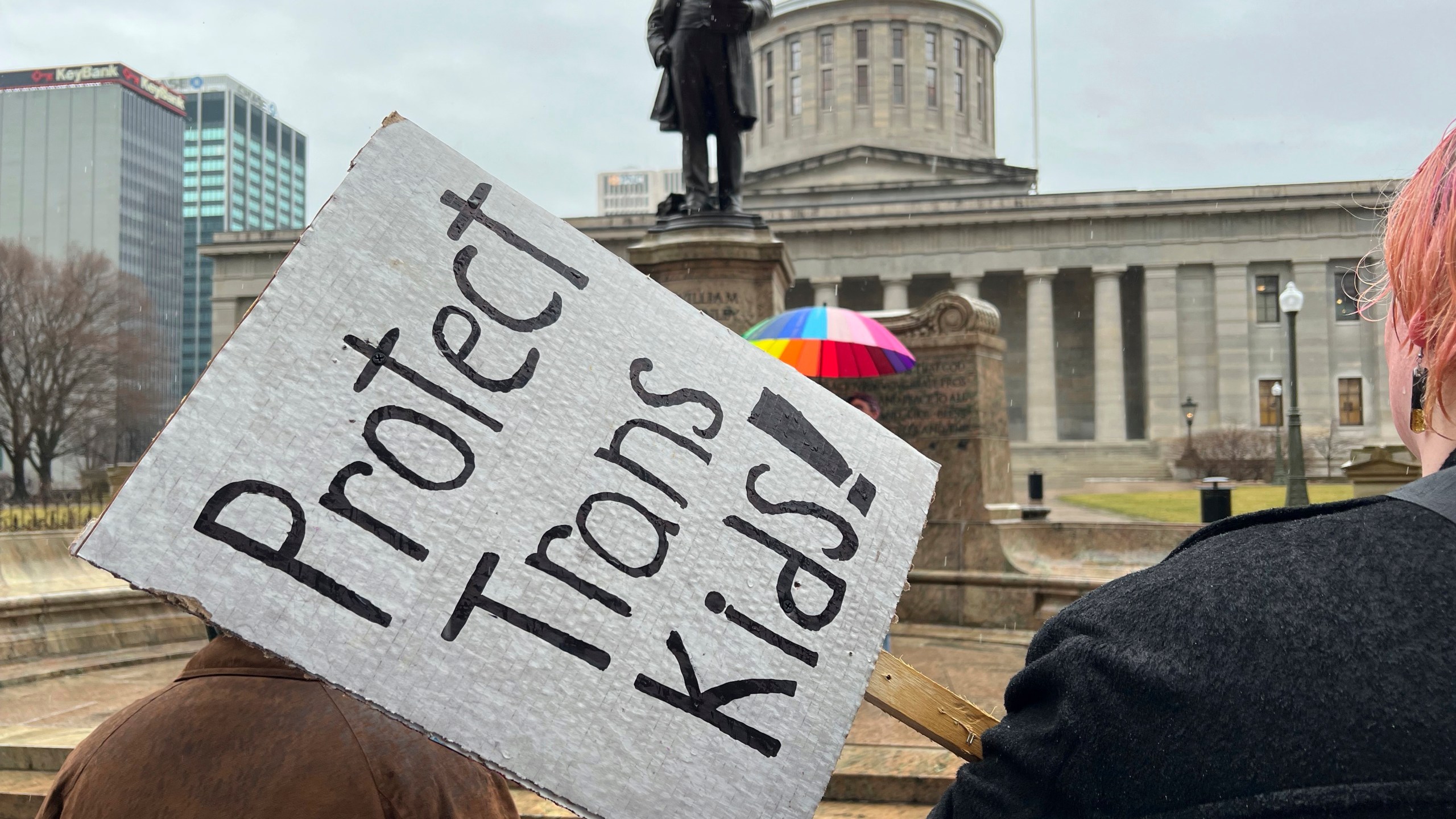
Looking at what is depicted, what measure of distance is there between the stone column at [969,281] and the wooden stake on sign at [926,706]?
5346 cm

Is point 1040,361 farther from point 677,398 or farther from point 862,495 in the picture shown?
point 677,398

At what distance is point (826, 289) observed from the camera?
54.0 m

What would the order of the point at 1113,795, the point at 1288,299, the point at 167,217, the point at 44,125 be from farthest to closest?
1. the point at 167,217
2. the point at 44,125
3. the point at 1288,299
4. the point at 1113,795

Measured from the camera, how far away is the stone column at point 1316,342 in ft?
174

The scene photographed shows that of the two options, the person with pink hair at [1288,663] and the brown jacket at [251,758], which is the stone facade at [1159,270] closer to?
the brown jacket at [251,758]

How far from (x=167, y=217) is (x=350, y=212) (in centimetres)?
9430

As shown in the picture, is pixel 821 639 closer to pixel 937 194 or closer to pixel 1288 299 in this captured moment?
pixel 1288 299

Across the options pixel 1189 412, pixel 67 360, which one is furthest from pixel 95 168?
pixel 1189 412

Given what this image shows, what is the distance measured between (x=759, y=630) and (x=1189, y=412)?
53.6m

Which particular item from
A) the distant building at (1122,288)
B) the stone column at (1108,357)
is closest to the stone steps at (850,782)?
the distant building at (1122,288)

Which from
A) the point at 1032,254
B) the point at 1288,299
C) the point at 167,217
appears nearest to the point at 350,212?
the point at 1288,299

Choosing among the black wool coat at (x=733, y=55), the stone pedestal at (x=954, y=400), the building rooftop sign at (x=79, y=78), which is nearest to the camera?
the black wool coat at (x=733, y=55)

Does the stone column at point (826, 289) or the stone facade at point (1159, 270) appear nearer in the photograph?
the stone facade at point (1159, 270)

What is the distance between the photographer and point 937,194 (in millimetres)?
58906
